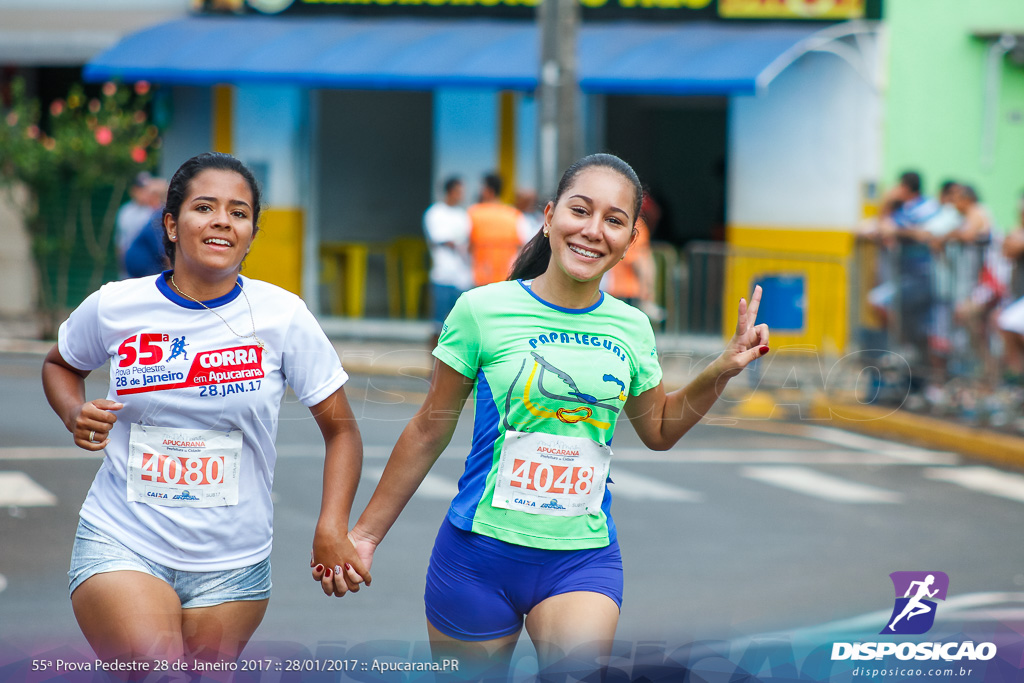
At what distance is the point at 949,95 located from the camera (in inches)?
679

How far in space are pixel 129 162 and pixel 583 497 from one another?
50.7 feet

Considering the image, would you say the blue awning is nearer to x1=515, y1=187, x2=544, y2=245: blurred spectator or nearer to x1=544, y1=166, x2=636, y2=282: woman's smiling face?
x1=515, y1=187, x2=544, y2=245: blurred spectator

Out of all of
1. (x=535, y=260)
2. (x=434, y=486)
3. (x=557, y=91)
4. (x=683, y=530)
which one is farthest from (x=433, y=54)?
(x=535, y=260)

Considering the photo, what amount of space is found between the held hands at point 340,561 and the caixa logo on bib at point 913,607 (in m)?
1.43

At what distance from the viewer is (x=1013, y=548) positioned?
825 cm

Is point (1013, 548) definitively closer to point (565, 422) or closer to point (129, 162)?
point (565, 422)

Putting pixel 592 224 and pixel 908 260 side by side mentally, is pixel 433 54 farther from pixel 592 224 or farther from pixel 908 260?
pixel 592 224

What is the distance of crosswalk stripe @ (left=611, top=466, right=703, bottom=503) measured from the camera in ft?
31.1

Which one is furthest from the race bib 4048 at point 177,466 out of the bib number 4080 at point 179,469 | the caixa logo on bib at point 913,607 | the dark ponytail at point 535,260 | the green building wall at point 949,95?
the green building wall at point 949,95

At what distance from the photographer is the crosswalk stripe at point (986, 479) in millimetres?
10148

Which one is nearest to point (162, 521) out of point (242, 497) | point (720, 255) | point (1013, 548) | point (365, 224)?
point (242, 497)

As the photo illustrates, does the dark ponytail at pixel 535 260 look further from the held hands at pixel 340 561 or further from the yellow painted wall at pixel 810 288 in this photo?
the yellow painted wall at pixel 810 288

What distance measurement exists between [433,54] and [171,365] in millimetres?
14745

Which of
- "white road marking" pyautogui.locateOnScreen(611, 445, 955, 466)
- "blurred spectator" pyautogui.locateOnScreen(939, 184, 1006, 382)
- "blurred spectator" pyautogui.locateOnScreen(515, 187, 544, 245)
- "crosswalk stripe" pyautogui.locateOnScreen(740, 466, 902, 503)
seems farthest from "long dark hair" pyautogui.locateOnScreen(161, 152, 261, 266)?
"blurred spectator" pyautogui.locateOnScreen(515, 187, 544, 245)
